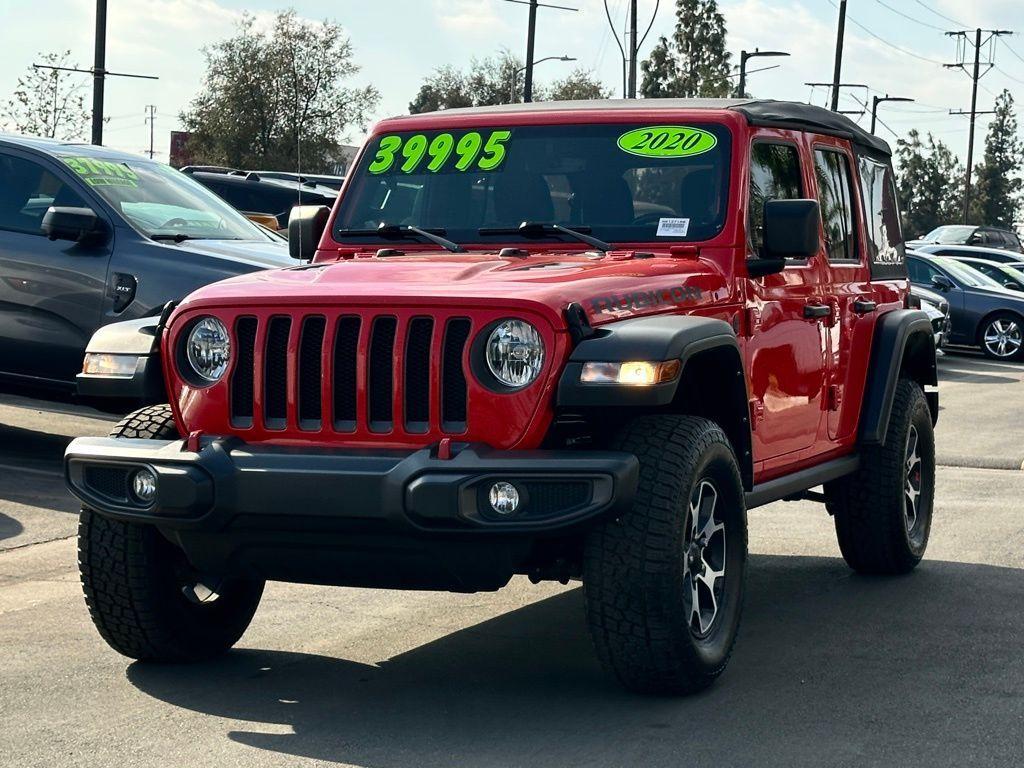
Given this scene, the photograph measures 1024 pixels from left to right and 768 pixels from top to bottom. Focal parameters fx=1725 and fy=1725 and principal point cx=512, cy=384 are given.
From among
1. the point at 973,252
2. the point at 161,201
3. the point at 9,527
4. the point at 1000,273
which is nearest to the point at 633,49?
the point at 973,252

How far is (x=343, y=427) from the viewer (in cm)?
516

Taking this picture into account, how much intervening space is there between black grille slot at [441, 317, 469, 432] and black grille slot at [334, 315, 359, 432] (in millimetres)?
282

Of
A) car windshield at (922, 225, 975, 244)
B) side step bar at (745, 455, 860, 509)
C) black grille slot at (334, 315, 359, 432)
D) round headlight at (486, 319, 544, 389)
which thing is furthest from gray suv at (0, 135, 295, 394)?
car windshield at (922, 225, 975, 244)

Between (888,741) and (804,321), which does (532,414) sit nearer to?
(888,741)

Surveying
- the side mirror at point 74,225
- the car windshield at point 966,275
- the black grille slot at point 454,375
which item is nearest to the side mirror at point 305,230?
the black grille slot at point 454,375

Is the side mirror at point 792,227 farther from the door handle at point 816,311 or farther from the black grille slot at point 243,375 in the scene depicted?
the black grille slot at point 243,375

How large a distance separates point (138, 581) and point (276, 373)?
2.84ft

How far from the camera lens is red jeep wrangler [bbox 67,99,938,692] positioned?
16.3 ft

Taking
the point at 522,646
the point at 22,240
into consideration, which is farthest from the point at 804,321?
the point at 22,240

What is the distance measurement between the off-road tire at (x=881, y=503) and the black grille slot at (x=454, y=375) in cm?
306

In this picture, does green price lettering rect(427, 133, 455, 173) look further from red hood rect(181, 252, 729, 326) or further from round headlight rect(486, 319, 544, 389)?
round headlight rect(486, 319, 544, 389)

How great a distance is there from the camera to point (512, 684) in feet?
18.5

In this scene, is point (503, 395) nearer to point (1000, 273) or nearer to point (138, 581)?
point (138, 581)

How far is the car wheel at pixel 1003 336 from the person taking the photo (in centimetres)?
2525
